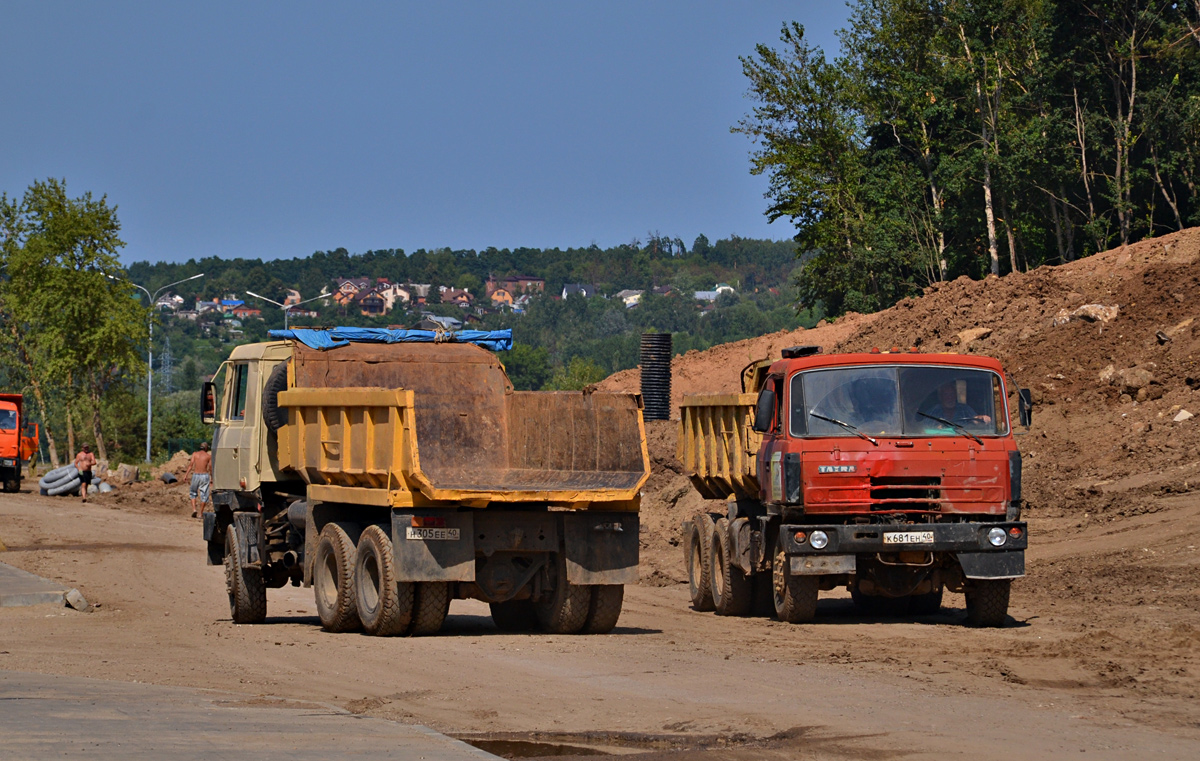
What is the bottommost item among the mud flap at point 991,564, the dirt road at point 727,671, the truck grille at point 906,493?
the dirt road at point 727,671

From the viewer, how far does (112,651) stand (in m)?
13.0

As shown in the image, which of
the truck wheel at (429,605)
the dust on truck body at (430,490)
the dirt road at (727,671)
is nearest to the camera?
the dirt road at (727,671)

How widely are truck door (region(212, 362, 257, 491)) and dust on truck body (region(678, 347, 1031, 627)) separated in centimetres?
573

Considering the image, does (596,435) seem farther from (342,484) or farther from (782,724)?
(782,724)

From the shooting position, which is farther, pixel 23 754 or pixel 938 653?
pixel 938 653

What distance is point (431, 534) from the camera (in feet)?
44.5

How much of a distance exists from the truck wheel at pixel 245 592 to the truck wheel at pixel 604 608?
12.8ft

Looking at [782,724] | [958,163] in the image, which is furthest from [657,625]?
[958,163]

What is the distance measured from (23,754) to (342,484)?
22.9 feet

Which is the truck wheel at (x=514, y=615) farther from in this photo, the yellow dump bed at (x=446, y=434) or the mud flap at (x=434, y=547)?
the mud flap at (x=434, y=547)

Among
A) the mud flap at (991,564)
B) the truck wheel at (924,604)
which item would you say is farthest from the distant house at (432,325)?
the truck wheel at (924,604)

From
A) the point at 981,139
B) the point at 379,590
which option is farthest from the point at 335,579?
the point at 981,139

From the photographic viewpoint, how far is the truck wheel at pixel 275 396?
15.6 m

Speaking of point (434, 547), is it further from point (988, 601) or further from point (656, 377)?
point (656, 377)
